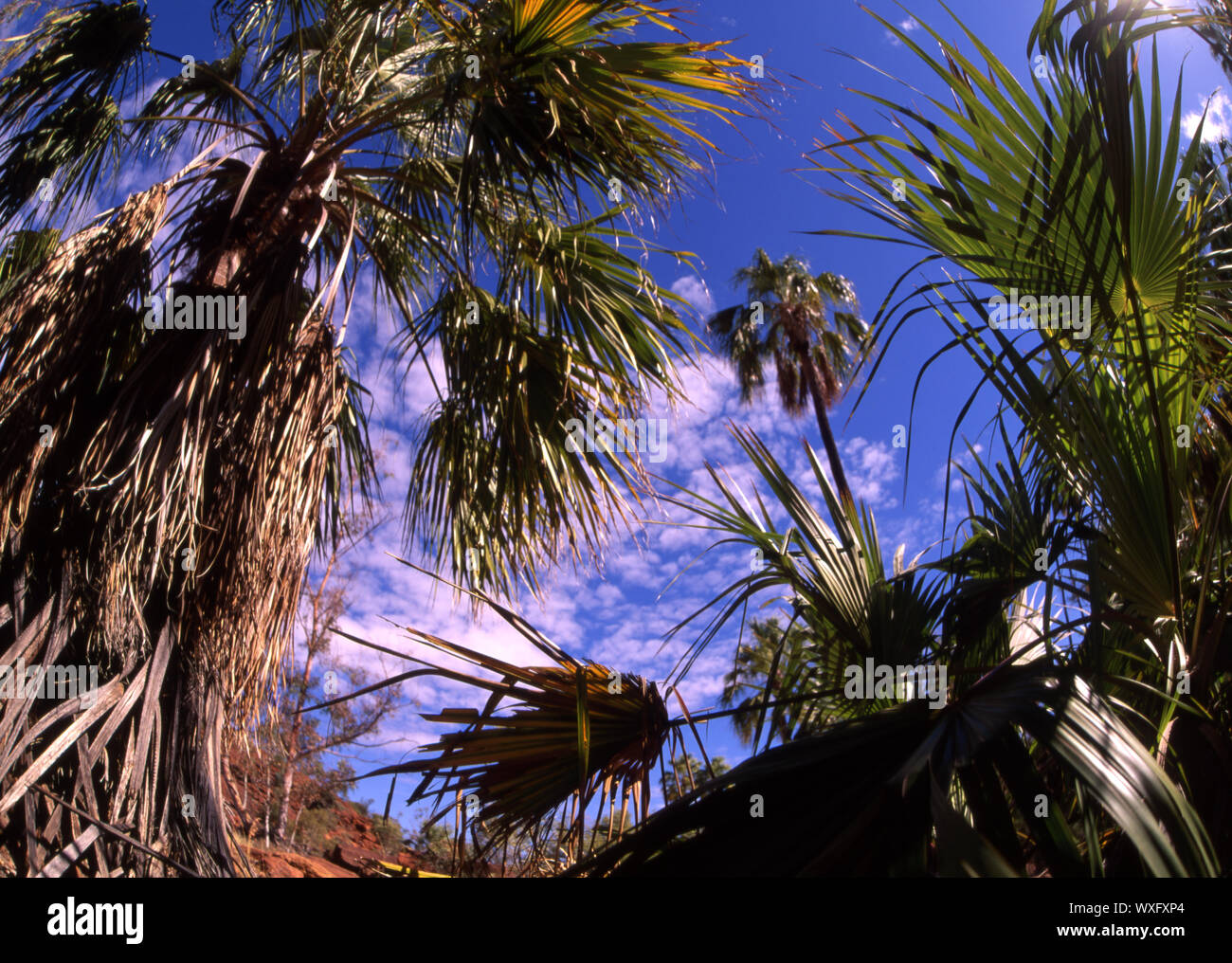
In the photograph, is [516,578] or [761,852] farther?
[516,578]

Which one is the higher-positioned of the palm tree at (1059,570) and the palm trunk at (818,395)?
the palm trunk at (818,395)

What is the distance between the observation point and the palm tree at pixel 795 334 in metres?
13.0

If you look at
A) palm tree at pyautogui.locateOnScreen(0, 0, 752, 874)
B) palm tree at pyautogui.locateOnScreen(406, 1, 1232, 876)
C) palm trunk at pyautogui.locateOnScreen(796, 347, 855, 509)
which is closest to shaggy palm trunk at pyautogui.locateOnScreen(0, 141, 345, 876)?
palm tree at pyautogui.locateOnScreen(0, 0, 752, 874)

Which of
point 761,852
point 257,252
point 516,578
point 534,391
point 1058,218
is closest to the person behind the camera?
point 761,852

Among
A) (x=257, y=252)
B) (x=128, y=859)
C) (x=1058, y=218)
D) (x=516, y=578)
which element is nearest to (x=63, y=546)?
(x=128, y=859)

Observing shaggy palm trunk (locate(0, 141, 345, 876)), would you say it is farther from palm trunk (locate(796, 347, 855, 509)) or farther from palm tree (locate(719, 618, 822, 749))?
palm trunk (locate(796, 347, 855, 509))

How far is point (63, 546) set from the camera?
262 cm

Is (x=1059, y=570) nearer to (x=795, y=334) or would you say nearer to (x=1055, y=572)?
(x=1055, y=572)

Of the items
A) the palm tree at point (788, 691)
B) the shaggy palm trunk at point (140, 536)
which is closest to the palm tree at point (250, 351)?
the shaggy palm trunk at point (140, 536)

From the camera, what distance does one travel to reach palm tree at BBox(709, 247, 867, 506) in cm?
1295

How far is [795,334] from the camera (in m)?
13.0

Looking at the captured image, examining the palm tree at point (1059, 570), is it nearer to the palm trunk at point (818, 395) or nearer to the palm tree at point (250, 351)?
the palm tree at point (250, 351)
